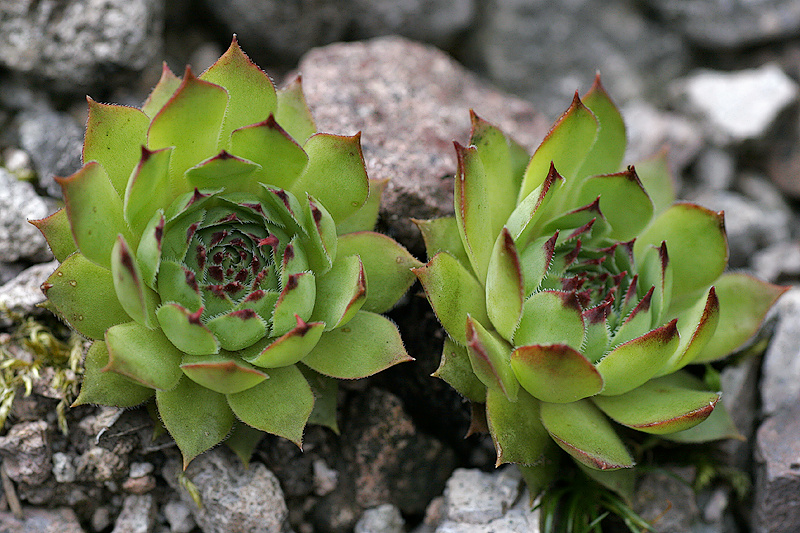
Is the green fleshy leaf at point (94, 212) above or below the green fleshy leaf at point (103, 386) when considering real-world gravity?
above

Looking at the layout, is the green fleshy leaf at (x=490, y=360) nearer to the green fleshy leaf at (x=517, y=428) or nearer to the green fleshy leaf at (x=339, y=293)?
the green fleshy leaf at (x=517, y=428)

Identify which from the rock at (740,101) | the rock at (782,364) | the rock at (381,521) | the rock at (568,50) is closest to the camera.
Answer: the rock at (381,521)

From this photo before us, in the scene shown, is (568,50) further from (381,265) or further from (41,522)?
(41,522)

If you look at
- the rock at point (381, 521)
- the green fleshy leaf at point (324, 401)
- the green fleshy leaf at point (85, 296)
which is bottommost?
the rock at point (381, 521)

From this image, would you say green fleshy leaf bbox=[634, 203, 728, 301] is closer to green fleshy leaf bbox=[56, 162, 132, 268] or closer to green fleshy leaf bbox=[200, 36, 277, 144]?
green fleshy leaf bbox=[200, 36, 277, 144]

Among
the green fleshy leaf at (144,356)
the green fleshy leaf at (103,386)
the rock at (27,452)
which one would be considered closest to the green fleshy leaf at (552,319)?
the green fleshy leaf at (144,356)

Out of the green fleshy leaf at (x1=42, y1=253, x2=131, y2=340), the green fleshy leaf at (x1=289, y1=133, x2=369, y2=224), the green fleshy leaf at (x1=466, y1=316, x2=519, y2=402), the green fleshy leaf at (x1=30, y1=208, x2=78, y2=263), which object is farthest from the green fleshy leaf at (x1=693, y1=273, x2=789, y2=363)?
the green fleshy leaf at (x1=30, y1=208, x2=78, y2=263)

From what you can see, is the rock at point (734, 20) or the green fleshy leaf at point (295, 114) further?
the rock at point (734, 20)
